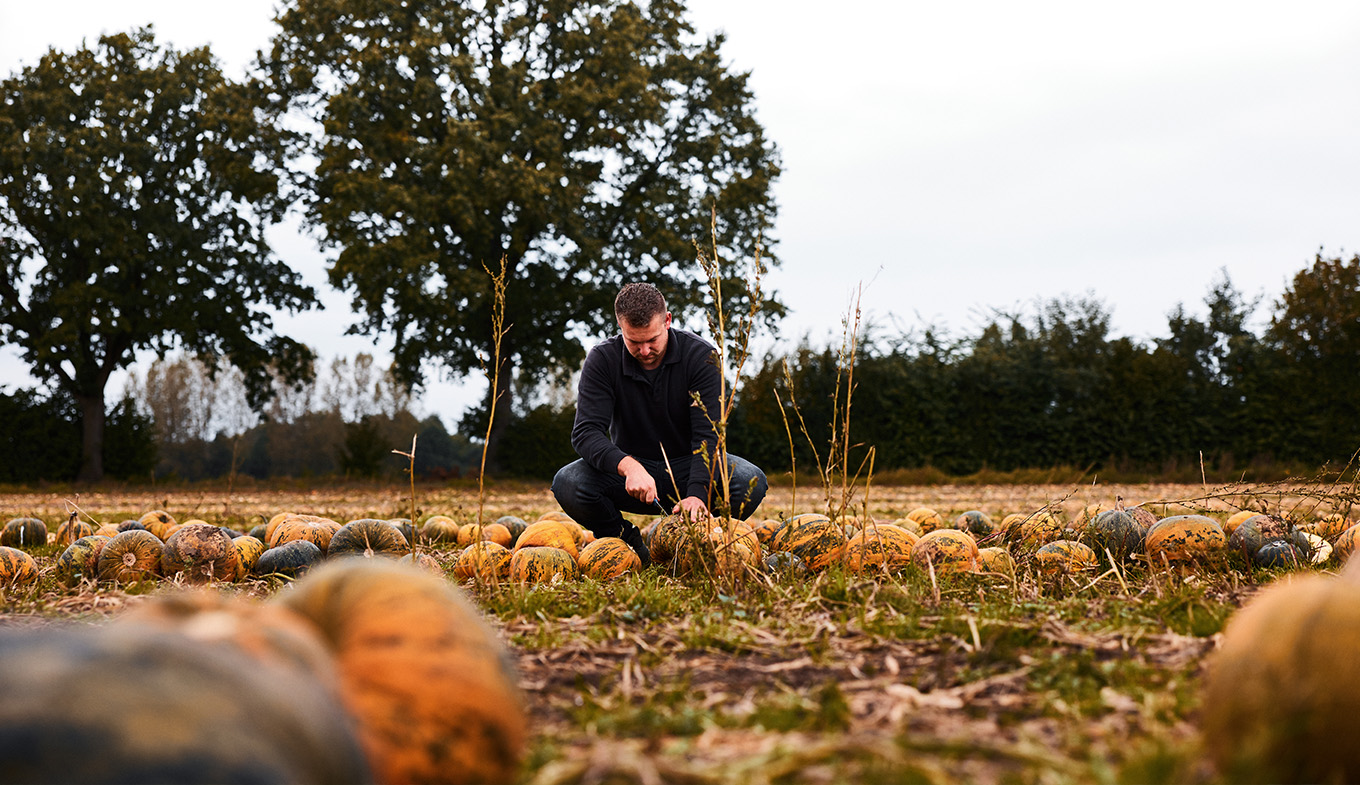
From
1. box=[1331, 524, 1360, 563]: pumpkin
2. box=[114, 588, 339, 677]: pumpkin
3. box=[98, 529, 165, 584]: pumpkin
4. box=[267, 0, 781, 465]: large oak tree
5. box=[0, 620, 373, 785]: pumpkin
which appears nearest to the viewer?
box=[0, 620, 373, 785]: pumpkin

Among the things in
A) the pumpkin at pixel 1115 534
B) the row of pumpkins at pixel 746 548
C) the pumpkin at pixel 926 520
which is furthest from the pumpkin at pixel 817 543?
the pumpkin at pixel 926 520

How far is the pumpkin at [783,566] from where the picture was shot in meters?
4.13

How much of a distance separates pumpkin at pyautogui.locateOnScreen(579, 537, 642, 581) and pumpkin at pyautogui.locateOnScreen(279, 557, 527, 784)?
3064 mm

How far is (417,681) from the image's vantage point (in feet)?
4.95

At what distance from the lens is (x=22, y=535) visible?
6.84m

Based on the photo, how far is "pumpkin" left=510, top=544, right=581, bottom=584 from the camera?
4.48m

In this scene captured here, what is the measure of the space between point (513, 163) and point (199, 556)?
719 inches

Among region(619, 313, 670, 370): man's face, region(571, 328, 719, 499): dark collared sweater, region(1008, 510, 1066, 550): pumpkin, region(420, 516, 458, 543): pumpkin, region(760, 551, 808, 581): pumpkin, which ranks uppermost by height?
region(619, 313, 670, 370): man's face

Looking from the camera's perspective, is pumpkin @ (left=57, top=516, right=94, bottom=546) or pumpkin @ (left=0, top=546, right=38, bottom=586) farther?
pumpkin @ (left=57, top=516, right=94, bottom=546)

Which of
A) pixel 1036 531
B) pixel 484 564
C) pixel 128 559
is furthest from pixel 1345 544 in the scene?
pixel 128 559

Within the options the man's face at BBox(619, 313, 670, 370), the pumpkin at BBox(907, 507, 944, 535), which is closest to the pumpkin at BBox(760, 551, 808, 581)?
the man's face at BBox(619, 313, 670, 370)

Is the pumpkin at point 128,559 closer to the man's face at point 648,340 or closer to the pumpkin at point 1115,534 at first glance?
the man's face at point 648,340

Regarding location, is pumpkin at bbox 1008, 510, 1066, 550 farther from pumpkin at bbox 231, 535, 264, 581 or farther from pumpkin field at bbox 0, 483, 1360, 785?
pumpkin at bbox 231, 535, 264, 581

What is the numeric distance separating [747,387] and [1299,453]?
1342 centimetres
